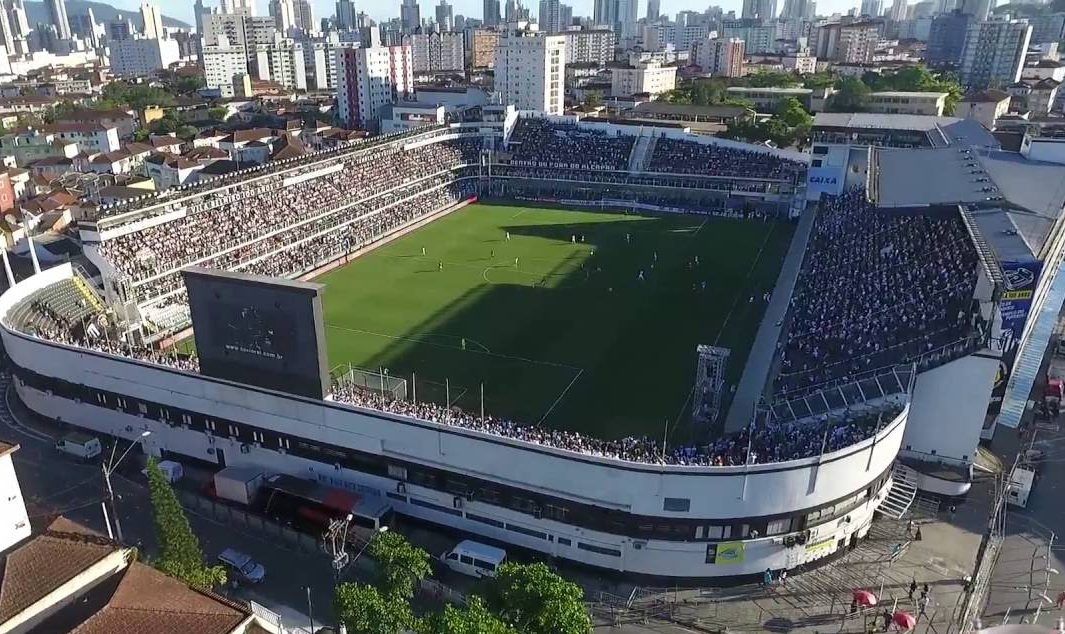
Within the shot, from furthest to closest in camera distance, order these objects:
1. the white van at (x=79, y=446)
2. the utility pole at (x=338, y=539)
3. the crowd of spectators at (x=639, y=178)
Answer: the crowd of spectators at (x=639, y=178) < the white van at (x=79, y=446) < the utility pole at (x=338, y=539)

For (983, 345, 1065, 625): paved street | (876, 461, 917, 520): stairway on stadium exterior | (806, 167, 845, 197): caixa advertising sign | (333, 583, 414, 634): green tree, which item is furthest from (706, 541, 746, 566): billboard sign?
(806, 167, 845, 197): caixa advertising sign

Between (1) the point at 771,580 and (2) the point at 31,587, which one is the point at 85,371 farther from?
(1) the point at 771,580

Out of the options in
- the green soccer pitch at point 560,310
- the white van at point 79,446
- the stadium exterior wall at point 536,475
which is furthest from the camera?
the green soccer pitch at point 560,310

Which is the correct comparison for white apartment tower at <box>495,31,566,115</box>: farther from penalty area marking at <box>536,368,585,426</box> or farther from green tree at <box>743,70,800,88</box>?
penalty area marking at <box>536,368,585,426</box>

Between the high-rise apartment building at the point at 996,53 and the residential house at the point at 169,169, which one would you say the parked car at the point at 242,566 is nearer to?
the residential house at the point at 169,169

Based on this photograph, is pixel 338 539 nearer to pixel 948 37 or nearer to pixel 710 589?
→ pixel 710 589

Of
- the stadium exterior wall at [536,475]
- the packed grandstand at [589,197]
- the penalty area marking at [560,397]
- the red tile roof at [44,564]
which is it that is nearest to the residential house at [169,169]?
the packed grandstand at [589,197]
